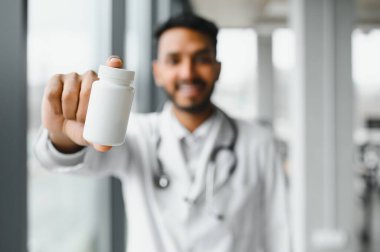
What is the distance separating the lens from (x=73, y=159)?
27.0 inches

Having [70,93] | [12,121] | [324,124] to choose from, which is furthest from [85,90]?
[324,124]

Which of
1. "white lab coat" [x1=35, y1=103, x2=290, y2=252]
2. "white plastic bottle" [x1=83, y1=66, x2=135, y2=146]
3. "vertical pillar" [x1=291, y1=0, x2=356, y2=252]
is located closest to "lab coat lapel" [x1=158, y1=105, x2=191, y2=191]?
"white lab coat" [x1=35, y1=103, x2=290, y2=252]

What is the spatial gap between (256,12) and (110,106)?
13.7 feet

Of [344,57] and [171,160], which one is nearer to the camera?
[171,160]

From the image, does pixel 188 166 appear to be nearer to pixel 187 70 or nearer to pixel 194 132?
pixel 194 132

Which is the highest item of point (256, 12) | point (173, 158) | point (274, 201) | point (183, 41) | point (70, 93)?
point (256, 12)

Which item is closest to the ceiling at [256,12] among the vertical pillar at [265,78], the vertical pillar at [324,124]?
the vertical pillar at [265,78]

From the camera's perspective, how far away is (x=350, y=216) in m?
2.14

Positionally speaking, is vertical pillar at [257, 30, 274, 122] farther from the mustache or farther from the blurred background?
the mustache

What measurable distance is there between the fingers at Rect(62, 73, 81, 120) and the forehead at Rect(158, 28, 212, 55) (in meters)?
0.39

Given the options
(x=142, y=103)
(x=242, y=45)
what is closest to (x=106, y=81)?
(x=142, y=103)

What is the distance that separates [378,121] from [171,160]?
6.00m

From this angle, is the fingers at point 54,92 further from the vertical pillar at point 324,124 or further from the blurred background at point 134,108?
the vertical pillar at point 324,124

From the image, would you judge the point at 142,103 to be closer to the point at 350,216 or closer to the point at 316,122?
the point at 316,122
